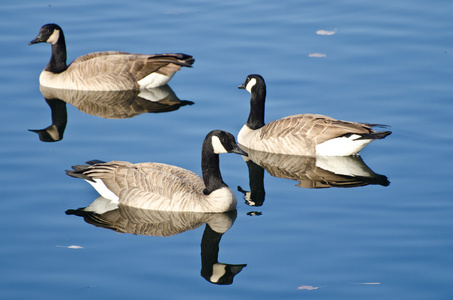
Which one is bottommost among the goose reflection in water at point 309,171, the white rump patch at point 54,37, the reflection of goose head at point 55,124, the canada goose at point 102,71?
the goose reflection in water at point 309,171

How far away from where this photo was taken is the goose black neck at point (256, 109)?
1444 centimetres

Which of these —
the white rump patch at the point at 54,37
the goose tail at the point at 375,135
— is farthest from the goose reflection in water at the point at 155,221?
the white rump patch at the point at 54,37

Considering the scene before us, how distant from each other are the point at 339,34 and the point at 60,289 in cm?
1129

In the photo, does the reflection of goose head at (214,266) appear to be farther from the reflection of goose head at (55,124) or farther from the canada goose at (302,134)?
the reflection of goose head at (55,124)

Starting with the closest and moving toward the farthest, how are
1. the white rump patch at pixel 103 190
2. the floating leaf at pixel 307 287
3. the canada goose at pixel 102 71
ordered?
the floating leaf at pixel 307 287 < the white rump patch at pixel 103 190 < the canada goose at pixel 102 71

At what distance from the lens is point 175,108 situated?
51.2 feet

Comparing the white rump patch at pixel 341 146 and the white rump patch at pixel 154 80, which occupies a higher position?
the white rump patch at pixel 154 80

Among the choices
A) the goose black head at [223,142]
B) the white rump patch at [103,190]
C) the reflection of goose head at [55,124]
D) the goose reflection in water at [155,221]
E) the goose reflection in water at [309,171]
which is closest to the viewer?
the goose reflection in water at [155,221]

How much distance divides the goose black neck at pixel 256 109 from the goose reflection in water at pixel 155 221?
11.2ft

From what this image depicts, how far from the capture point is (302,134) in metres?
13.8

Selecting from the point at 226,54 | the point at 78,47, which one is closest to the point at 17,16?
the point at 78,47

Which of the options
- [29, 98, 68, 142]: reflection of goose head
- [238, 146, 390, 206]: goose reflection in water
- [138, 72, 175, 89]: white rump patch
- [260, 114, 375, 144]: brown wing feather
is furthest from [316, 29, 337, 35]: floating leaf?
[29, 98, 68, 142]: reflection of goose head

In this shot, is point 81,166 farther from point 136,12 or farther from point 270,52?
point 136,12

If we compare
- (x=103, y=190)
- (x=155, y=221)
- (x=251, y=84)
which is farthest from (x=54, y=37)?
(x=155, y=221)
